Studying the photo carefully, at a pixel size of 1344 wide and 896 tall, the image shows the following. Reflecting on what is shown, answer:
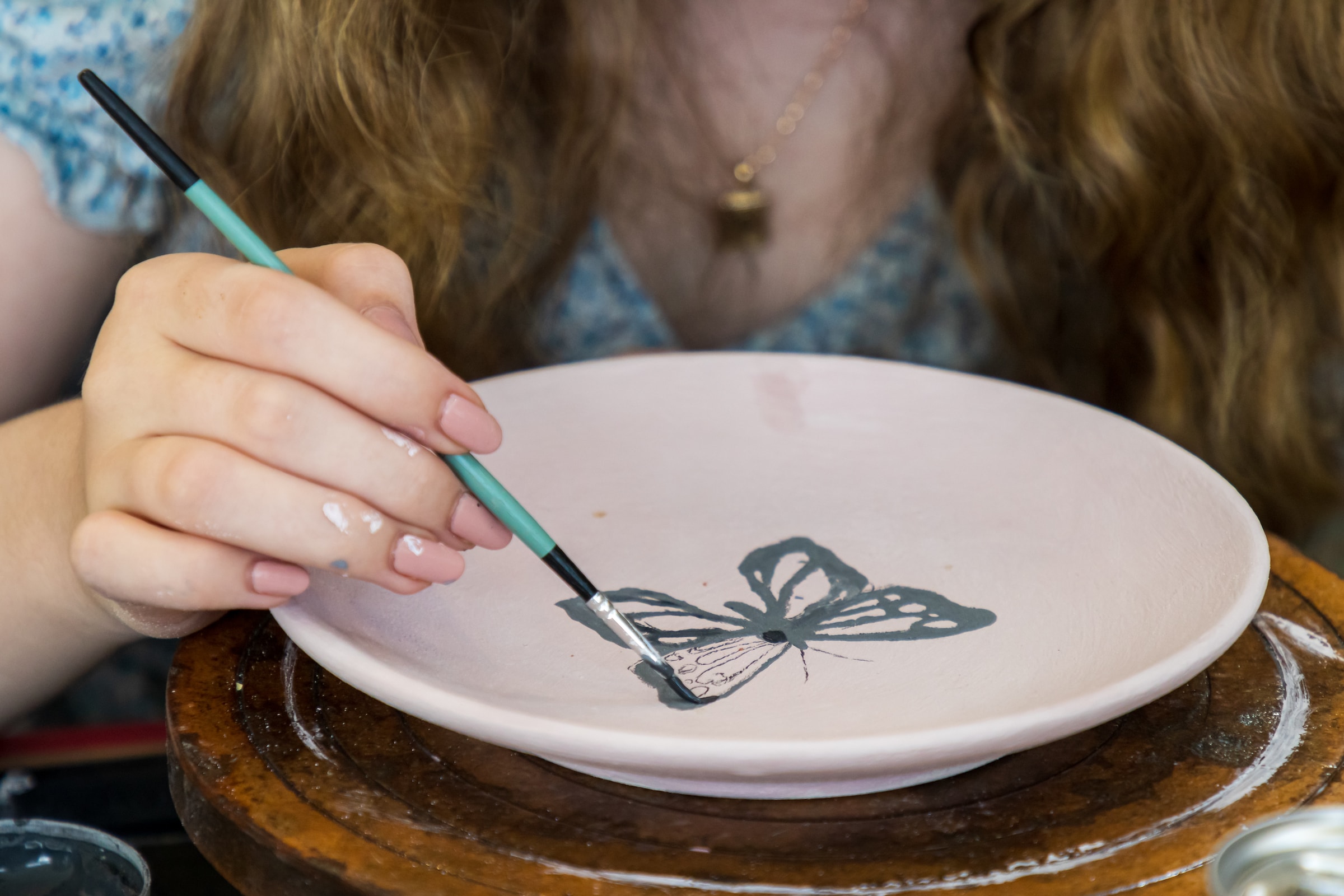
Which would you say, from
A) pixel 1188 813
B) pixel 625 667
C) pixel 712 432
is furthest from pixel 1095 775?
pixel 712 432

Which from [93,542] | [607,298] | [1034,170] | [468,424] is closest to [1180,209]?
[1034,170]

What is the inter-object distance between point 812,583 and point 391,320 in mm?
239

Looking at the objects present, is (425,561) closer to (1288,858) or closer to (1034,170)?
(1288,858)

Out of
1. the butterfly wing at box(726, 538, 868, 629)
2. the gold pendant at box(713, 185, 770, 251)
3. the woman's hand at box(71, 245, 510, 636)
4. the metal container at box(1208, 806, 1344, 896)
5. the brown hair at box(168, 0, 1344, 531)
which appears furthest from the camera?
the gold pendant at box(713, 185, 770, 251)

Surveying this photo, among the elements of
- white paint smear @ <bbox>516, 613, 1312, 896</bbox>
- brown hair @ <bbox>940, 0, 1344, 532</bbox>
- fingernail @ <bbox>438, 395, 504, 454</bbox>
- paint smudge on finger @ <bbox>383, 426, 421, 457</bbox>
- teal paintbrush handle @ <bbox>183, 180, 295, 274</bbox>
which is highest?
teal paintbrush handle @ <bbox>183, 180, 295, 274</bbox>

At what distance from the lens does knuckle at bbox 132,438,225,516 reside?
0.42m

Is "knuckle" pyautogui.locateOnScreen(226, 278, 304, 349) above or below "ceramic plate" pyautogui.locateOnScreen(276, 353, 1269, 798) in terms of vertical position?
above

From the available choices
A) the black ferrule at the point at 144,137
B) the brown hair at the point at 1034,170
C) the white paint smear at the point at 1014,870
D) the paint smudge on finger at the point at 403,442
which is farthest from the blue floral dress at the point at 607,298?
the white paint smear at the point at 1014,870

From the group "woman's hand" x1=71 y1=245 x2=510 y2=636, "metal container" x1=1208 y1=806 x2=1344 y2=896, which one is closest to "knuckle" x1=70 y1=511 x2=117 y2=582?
"woman's hand" x1=71 y1=245 x2=510 y2=636

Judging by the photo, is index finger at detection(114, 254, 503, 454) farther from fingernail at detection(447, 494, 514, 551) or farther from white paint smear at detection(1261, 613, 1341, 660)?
white paint smear at detection(1261, 613, 1341, 660)

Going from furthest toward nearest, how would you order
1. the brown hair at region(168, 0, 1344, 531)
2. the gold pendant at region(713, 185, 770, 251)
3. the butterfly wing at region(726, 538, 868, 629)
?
the gold pendant at region(713, 185, 770, 251) < the brown hair at region(168, 0, 1344, 531) < the butterfly wing at region(726, 538, 868, 629)

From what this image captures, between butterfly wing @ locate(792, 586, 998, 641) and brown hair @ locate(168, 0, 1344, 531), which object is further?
brown hair @ locate(168, 0, 1344, 531)

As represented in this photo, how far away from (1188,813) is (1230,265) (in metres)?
0.64

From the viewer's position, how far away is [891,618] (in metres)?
0.50
